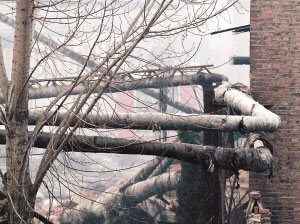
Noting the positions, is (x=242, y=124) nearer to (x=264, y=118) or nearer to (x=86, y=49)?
(x=264, y=118)

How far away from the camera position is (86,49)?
100 feet

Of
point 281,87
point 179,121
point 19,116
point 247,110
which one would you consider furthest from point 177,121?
point 281,87

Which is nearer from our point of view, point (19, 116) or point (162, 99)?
point (19, 116)

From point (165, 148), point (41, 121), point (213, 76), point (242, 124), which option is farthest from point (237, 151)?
point (213, 76)

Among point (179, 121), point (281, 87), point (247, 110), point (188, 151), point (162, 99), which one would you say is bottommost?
point (188, 151)

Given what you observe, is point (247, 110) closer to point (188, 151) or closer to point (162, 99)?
point (188, 151)

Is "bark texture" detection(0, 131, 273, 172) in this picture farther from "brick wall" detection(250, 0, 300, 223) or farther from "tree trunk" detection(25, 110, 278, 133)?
"brick wall" detection(250, 0, 300, 223)

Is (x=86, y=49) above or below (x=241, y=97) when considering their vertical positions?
above

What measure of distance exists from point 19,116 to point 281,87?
4.43 m

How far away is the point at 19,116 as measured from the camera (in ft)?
18.1

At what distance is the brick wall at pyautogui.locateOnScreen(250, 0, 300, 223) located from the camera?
8.23m

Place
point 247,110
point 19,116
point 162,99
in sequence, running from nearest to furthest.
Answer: point 19,116, point 162,99, point 247,110

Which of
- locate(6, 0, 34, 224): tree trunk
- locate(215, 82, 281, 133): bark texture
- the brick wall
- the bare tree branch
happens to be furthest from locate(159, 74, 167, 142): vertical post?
the brick wall

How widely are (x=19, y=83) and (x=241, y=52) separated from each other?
80.7ft
